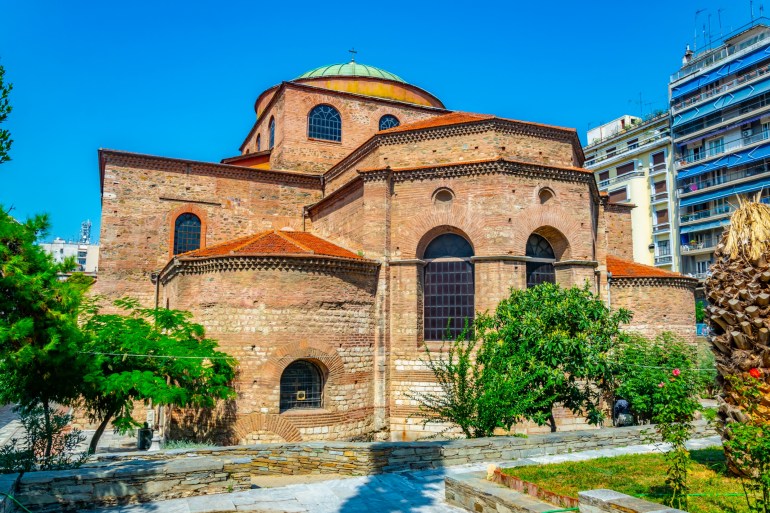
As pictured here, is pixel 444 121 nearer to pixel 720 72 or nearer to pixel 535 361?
pixel 535 361

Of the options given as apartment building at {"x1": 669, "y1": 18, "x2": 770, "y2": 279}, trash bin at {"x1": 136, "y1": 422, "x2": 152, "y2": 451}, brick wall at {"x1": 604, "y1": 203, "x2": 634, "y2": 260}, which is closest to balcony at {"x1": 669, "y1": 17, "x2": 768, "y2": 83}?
apartment building at {"x1": 669, "y1": 18, "x2": 770, "y2": 279}

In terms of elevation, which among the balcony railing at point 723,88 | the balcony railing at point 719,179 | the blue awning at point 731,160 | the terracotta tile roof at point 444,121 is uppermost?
the balcony railing at point 723,88

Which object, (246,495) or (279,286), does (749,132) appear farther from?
(246,495)

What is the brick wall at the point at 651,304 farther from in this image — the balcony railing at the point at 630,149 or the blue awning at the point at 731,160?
the balcony railing at the point at 630,149

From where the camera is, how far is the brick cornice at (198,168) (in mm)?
19766

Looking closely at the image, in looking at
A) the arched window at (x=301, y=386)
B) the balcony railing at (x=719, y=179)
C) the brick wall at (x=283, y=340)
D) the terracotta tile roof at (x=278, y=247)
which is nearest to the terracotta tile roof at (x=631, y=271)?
the terracotta tile roof at (x=278, y=247)

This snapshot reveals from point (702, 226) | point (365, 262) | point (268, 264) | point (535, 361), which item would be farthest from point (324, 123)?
point (702, 226)

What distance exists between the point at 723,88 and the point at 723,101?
99 centimetres

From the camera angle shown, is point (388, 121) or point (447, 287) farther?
point (388, 121)

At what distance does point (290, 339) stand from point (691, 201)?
3252cm

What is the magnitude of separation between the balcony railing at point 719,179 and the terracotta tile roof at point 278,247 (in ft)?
95.2

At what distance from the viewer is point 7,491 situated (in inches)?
263

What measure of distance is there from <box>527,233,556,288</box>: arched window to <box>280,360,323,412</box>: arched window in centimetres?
656

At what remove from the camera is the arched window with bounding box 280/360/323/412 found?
1461cm
